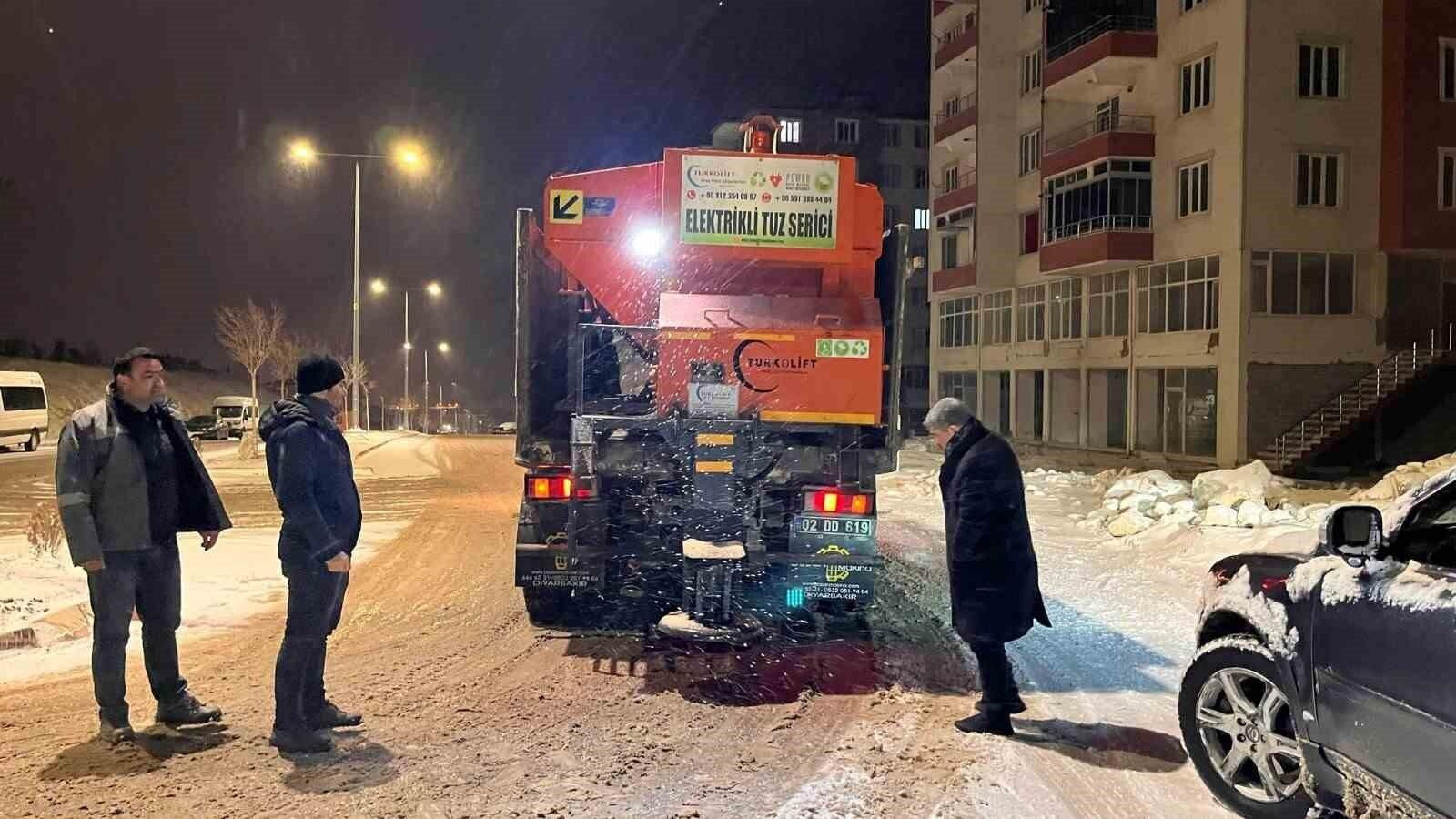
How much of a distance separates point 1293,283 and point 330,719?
86.3ft

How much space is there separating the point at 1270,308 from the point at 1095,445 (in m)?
7.63

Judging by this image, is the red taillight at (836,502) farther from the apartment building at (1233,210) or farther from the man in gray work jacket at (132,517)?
the apartment building at (1233,210)

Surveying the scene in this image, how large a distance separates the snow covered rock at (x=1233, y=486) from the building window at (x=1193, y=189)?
42.0 feet

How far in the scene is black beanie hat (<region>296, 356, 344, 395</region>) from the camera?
514 centimetres

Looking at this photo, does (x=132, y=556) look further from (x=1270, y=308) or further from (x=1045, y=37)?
(x=1045, y=37)

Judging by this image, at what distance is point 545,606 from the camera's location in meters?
8.14

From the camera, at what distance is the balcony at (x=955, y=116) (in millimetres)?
39531

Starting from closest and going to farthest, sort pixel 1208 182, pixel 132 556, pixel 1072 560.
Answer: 1. pixel 132 556
2. pixel 1072 560
3. pixel 1208 182

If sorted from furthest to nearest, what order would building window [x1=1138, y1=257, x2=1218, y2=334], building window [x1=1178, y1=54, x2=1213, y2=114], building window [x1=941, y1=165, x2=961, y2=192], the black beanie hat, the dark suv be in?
1. building window [x1=941, y1=165, x2=961, y2=192]
2. building window [x1=1178, y1=54, x2=1213, y2=114]
3. building window [x1=1138, y1=257, x2=1218, y2=334]
4. the black beanie hat
5. the dark suv

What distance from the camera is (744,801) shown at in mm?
4438

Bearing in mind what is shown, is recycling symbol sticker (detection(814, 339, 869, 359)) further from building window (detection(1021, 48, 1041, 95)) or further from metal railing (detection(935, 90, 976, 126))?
metal railing (detection(935, 90, 976, 126))

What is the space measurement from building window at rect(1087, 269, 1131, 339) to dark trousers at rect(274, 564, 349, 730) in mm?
28826

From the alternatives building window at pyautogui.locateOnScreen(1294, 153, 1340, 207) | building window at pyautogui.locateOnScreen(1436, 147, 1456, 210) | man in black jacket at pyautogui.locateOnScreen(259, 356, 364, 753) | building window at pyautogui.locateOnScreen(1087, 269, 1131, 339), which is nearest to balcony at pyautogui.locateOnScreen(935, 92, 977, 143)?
building window at pyautogui.locateOnScreen(1087, 269, 1131, 339)

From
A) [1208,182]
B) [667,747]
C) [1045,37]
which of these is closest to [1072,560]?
[667,747]
